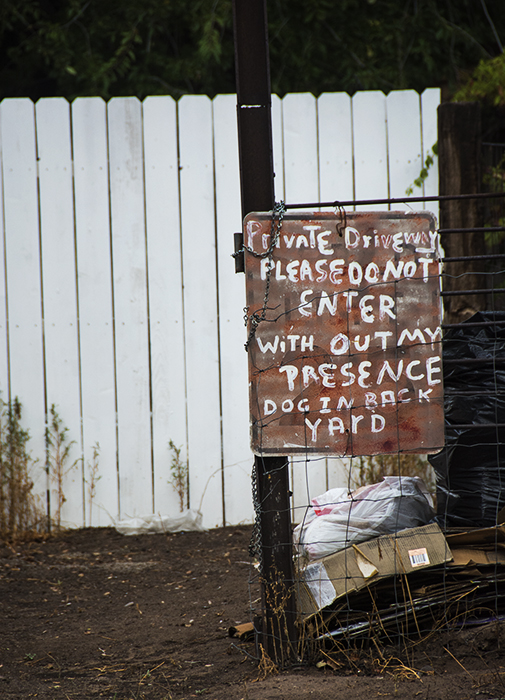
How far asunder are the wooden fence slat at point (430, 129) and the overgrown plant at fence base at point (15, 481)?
3.42m

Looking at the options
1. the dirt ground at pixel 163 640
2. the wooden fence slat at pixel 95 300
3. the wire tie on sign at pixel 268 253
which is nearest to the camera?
the dirt ground at pixel 163 640

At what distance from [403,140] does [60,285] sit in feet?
9.01

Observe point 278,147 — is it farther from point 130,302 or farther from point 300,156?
point 130,302

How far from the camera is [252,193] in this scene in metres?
2.71

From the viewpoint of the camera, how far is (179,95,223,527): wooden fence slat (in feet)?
15.2

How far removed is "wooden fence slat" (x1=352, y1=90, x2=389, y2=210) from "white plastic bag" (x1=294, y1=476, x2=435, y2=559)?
7.43ft

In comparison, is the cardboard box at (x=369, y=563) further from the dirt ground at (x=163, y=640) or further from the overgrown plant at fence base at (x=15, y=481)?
the overgrown plant at fence base at (x=15, y=481)

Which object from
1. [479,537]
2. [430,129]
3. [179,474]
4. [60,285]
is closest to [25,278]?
[60,285]

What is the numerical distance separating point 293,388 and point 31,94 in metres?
5.81

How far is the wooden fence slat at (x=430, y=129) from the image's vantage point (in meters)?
4.61

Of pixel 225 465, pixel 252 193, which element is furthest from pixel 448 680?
pixel 225 465

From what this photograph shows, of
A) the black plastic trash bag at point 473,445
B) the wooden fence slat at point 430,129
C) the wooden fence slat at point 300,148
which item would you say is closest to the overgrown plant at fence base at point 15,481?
the wooden fence slat at point 300,148

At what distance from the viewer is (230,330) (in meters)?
4.67

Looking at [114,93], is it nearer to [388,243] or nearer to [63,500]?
[63,500]
